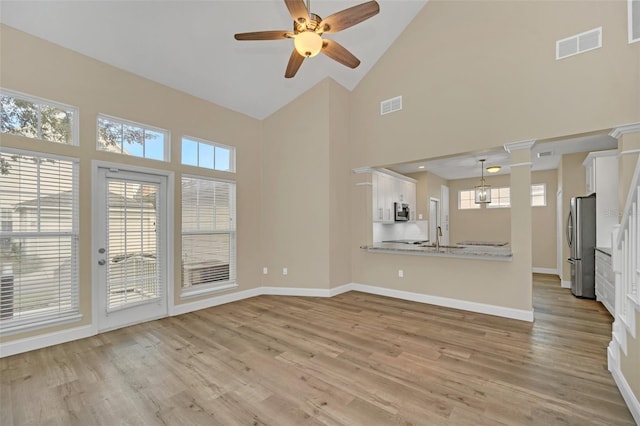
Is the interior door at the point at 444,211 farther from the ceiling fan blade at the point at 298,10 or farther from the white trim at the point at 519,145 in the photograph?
the ceiling fan blade at the point at 298,10

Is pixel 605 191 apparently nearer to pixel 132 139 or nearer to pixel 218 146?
pixel 218 146

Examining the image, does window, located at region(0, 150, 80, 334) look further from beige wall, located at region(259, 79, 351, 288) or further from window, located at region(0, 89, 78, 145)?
beige wall, located at region(259, 79, 351, 288)

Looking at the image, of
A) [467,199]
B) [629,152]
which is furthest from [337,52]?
[467,199]

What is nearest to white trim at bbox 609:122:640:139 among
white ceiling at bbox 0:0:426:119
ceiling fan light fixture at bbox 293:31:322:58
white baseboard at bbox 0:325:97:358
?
white ceiling at bbox 0:0:426:119

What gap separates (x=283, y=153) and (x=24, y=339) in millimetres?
4208

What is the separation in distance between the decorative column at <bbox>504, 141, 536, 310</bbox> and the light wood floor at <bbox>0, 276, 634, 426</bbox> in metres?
0.67

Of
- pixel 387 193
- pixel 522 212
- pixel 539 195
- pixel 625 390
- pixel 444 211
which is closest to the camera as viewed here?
pixel 625 390

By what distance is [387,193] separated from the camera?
Result: 6289 millimetres

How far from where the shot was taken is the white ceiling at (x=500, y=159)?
186 inches

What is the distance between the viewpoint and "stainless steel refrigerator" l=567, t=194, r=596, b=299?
4.79m

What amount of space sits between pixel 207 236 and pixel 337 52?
341cm

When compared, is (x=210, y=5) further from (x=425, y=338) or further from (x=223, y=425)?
(x=425, y=338)

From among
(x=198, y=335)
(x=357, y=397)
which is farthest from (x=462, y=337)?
(x=198, y=335)

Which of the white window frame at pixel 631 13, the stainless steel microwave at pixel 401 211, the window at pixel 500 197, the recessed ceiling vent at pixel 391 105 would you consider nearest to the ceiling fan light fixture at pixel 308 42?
the recessed ceiling vent at pixel 391 105
